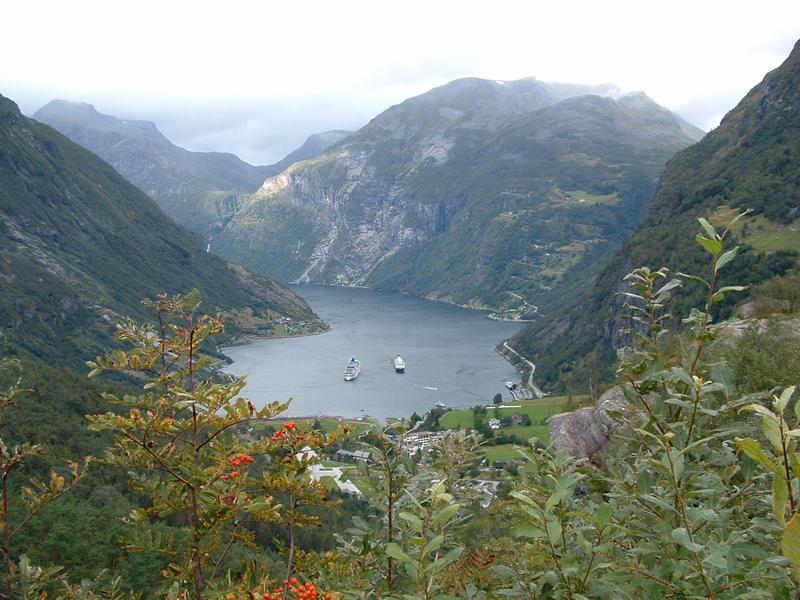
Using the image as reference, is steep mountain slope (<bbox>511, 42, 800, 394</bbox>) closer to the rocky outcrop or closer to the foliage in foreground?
the rocky outcrop

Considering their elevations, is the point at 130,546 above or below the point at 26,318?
above

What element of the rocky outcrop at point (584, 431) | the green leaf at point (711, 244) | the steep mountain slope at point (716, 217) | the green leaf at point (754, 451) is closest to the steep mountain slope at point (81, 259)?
the steep mountain slope at point (716, 217)

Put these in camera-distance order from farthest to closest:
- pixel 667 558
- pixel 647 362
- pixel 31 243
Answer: pixel 31 243
pixel 647 362
pixel 667 558

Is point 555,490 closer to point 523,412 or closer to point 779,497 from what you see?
point 779,497

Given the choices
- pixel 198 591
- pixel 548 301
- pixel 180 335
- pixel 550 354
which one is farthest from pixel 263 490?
pixel 548 301

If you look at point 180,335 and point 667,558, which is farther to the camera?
point 180,335

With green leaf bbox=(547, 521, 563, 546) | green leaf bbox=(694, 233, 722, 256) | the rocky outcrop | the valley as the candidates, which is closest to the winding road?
the valley

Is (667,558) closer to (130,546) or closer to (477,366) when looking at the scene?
(130,546)
